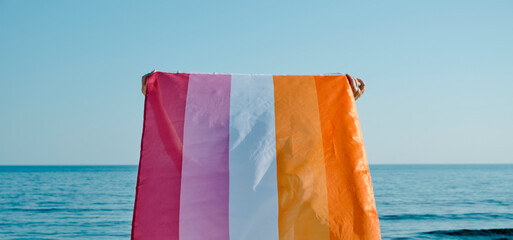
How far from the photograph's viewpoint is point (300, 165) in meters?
2.15

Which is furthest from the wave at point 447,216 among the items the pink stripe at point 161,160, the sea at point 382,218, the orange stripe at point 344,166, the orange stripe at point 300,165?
the pink stripe at point 161,160

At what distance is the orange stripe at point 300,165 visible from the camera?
2.09m

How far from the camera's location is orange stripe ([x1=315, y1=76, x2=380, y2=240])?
2143mm

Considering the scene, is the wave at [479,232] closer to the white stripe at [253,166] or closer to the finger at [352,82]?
the finger at [352,82]

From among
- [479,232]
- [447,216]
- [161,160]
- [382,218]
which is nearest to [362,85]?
[161,160]

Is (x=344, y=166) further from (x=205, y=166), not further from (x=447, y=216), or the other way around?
(x=447, y=216)

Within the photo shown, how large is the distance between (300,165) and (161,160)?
2.22ft

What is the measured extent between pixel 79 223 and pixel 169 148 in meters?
12.0

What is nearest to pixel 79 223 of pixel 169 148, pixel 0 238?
pixel 0 238

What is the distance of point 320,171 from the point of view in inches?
85.2

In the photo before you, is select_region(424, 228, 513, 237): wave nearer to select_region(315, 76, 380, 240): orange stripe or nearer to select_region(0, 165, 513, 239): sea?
select_region(0, 165, 513, 239): sea

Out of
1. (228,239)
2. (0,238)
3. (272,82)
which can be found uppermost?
(272,82)

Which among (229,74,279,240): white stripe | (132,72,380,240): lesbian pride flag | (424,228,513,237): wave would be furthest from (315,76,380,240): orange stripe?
(424,228,513,237): wave

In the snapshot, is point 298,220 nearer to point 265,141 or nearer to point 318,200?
point 318,200
